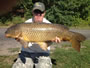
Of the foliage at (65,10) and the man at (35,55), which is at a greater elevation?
the man at (35,55)

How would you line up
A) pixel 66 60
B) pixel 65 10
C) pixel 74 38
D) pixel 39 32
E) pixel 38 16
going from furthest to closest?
pixel 65 10
pixel 66 60
pixel 38 16
pixel 74 38
pixel 39 32

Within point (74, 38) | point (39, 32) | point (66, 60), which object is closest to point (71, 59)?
point (66, 60)

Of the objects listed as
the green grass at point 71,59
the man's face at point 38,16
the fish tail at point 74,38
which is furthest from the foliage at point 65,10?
the fish tail at point 74,38

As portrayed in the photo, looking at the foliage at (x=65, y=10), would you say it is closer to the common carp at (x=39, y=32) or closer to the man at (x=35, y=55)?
the man at (x=35, y=55)

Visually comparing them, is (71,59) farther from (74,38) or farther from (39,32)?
(39,32)

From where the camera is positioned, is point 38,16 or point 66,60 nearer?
point 38,16

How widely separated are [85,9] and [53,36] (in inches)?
468

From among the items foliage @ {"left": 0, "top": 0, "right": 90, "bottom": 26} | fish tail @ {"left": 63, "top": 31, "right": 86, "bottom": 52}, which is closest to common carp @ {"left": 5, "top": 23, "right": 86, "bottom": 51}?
fish tail @ {"left": 63, "top": 31, "right": 86, "bottom": 52}

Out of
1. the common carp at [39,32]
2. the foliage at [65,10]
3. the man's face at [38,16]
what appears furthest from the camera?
the foliage at [65,10]

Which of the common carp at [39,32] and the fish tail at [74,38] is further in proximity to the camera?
the fish tail at [74,38]

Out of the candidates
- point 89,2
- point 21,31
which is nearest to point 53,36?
point 21,31

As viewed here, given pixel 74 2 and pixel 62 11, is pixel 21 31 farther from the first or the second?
pixel 74 2

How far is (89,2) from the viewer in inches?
543

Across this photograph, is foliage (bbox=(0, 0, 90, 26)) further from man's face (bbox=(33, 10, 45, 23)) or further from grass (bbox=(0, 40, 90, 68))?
man's face (bbox=(33, 10, 45, 23))
